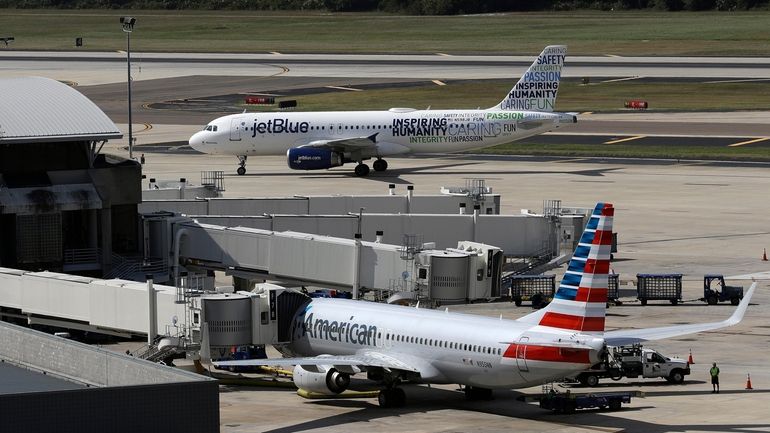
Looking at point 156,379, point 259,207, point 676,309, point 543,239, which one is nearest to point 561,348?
point 156,379

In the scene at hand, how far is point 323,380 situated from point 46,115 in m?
20.8

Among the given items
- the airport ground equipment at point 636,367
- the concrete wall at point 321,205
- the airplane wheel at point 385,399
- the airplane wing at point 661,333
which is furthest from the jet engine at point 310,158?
the airplane wing at point 661,333

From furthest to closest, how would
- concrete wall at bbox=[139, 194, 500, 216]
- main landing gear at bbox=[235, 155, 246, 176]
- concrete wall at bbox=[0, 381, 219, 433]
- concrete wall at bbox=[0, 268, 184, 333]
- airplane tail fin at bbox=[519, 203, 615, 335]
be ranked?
1. main landing gear at bbox=[235, 155, 246, 176]
2. concrete wall at bbox=[139, 194, 500, 216]
3. concrete wall at bbox=[0, 268, 184, 333]
4. airplane tail fin at bbox=[519, 203, 615, 335]
5. concrete wall at bbox=[0, 381, 219, 433]

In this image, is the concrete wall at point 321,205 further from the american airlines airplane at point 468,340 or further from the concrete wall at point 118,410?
the concrete wall at point 118,410

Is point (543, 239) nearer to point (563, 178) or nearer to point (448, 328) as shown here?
point (448, 328)

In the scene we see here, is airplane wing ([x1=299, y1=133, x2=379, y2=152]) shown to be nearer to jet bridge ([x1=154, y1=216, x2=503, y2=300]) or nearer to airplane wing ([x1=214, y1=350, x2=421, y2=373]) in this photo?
jet bridge ([x1=154, y1=216, x2=503, y2=300])

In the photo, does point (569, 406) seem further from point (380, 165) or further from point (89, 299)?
point (380, 165)

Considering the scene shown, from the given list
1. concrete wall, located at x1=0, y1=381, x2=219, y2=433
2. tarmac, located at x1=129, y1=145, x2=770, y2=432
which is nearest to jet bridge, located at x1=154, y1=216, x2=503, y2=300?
tarmac, located at x1=129, y1=145, x2=770, y2=432

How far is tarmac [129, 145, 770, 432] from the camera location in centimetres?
5269

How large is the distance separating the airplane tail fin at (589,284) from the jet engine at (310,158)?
7338cm

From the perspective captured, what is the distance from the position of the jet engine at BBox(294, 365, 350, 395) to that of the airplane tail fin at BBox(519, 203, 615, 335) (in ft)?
28.1

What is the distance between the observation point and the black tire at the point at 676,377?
5909 centimetres

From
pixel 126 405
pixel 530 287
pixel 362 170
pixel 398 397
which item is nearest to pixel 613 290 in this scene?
pixel 530 287

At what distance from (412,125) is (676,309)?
171 ft
